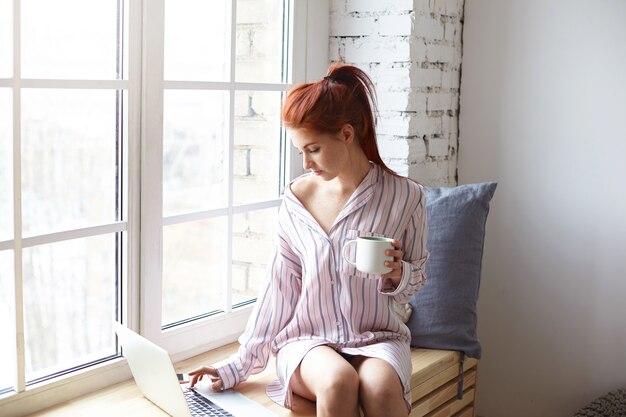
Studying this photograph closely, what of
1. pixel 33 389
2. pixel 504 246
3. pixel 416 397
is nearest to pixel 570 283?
pixel 504 246

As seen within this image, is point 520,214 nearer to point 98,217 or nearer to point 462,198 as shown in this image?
point 462,198

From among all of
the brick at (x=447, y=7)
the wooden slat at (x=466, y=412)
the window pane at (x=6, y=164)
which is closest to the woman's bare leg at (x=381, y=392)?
the wooden slat at (x=466, y=412)

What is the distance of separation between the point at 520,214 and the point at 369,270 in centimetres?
123

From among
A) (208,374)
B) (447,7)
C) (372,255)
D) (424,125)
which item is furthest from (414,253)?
(447,7)

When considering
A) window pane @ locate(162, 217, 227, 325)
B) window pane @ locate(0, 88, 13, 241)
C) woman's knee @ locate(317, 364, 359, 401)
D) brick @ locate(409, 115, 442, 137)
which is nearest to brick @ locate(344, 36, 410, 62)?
brick @ locate(409, 115, 442, 137)

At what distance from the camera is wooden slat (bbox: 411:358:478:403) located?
236 centimetres

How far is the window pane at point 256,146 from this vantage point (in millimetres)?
2707

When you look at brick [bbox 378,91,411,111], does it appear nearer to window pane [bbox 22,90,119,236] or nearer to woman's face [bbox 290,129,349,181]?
woman's face [bbox 290,129,349,181]

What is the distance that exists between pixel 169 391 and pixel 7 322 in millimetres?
431

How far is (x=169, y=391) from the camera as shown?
2.03m

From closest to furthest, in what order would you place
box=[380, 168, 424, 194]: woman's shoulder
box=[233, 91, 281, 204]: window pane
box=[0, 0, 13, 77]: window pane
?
box=[0, 0, 13, 77]: window pane < box=[380, 168, 424, 194]: woman's shoulder < box=[233, 91, 281, 204]: window pane

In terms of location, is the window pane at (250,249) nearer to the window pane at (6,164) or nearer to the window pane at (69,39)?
the window pane at (69,39)

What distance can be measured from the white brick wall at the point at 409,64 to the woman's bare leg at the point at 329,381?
100cm

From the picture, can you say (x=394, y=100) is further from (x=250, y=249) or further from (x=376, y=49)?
(x=250, y=249)
